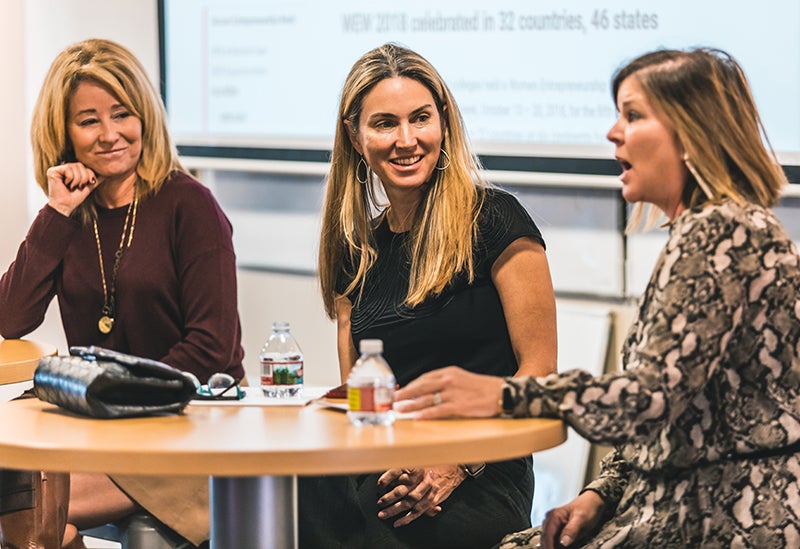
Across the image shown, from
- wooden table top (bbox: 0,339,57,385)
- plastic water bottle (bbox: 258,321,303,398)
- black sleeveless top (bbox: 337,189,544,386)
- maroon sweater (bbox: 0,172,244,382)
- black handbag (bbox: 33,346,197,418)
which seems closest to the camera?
black handbag (bbox: 33,346,197,418)

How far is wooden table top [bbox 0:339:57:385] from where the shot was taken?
9.07 feet

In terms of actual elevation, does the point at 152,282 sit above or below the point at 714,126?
below

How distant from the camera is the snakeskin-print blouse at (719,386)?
1815 mm

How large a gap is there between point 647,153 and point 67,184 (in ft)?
6.06

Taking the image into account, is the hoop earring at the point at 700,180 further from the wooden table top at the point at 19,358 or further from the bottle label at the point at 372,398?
the wooden table top at the point at 19,358

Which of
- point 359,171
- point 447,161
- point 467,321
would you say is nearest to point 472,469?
point 467,321

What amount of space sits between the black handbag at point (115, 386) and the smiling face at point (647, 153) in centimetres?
83

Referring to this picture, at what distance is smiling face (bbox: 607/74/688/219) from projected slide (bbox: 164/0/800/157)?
0.99 m

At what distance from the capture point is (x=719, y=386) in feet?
6.15

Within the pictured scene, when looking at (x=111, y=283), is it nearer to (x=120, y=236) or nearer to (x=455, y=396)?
(x=120, y=236)

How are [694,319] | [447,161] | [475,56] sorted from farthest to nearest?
[475,56] < [447,161] < [694,319]

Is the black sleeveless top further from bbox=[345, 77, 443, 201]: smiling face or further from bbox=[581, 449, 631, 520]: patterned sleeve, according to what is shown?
bbox=[581, 449, 631, 520]: patterned sleeve

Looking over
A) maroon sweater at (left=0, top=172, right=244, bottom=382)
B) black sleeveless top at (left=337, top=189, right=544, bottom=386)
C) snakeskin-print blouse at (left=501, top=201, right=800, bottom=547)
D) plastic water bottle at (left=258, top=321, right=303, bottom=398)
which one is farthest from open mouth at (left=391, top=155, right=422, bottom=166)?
snakeskin-print blouse at (left=501, top=201, right=800, bottom=547)

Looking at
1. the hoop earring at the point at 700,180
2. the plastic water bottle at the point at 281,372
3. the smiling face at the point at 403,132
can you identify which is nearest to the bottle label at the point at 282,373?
the plastic water bottle at the point at 281,372
